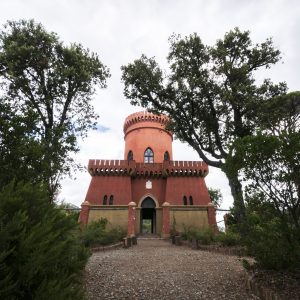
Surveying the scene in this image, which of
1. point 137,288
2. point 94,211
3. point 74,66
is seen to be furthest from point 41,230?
point 94,211

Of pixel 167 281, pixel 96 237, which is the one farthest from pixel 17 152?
pixel 96 237

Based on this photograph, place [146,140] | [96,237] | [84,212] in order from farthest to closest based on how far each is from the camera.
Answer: [146,140]
[84,212]
[96,237]

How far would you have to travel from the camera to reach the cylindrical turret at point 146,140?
92.0ft

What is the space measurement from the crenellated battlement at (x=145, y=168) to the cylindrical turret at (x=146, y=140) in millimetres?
2272

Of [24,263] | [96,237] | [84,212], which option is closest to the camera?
[24,263]

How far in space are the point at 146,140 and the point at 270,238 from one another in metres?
23.7

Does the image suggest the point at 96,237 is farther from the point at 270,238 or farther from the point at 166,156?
the point at 166,156

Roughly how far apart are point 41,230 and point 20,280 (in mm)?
547

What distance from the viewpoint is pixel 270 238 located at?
5.12 meters

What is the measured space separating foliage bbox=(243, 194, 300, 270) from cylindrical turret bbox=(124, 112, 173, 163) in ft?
73.1

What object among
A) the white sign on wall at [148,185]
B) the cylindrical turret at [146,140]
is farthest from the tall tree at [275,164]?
the cylindrical turret at [146,140]

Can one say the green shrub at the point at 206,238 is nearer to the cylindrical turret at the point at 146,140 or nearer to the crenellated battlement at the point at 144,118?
the cylindrical turret at the point at 146,140

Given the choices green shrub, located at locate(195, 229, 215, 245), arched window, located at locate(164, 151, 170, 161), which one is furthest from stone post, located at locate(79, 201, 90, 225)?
green shrub, located at locate(195, 229, 215, 245)

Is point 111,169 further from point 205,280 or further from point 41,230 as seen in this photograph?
point 41,230
